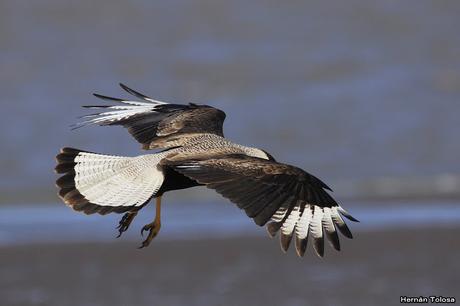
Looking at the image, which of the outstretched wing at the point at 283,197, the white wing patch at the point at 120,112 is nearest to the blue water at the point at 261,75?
the white wing patch at the point at 120,112

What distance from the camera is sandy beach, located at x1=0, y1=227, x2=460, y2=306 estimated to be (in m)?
9.97

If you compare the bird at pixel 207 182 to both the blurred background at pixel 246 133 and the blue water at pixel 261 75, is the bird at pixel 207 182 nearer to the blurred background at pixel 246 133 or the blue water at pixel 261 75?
the blurred background at pixel 246 133

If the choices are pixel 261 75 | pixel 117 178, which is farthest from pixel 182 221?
pixel 261 75

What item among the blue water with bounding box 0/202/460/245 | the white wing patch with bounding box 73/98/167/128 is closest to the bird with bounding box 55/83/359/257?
the white wing patch with bounding box 73/98/167/128

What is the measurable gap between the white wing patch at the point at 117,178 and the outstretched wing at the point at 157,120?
0.73 meters

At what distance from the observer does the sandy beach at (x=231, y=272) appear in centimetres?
Answer: 997

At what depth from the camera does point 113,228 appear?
12.0 m

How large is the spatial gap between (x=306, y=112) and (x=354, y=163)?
157 cm

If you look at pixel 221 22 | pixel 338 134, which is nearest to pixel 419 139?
pixel 338 134

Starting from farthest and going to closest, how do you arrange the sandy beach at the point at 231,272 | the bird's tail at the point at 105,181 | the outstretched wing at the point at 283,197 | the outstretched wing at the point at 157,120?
the sandy beach at the point at 231,272 < the outstretched wing at the point at 157,120 < the bird's tail at the point at 105,181 < the outstretched wing at the point at 283,197

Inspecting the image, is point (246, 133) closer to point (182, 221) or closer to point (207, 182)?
point (182, 221)

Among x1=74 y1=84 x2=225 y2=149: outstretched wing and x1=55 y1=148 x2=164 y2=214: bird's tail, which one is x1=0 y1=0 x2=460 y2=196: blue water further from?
x1=55 y1=148 x2=164 y2=214: bird's tail

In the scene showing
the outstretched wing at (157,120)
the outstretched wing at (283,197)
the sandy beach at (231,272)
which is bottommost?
the sandy beach at (231,272)

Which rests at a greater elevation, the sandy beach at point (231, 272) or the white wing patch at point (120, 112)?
the white wing patch at point (120, 112)
